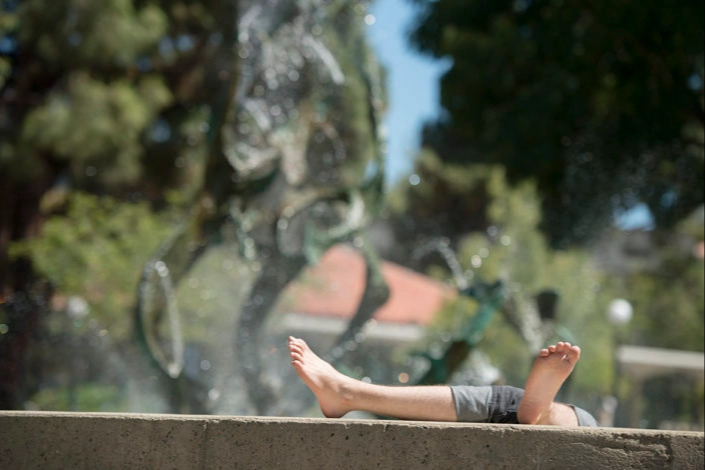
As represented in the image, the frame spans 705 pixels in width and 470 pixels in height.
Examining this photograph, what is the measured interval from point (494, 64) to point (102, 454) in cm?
1257

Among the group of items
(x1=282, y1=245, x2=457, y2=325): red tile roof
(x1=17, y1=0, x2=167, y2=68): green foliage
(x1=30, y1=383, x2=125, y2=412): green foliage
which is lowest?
(x1=30, y1=383, x2=125, y2=412): green foliage

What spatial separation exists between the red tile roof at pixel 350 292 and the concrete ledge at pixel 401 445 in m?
12.6

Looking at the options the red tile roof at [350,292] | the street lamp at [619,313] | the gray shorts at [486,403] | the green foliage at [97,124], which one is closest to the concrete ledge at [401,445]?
the gray shorts at [486,403]

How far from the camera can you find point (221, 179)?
9.75m

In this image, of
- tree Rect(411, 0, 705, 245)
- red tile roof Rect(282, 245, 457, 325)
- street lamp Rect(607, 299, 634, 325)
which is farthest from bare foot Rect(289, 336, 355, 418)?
red tile roof Rect(282, 245, 457, 325)

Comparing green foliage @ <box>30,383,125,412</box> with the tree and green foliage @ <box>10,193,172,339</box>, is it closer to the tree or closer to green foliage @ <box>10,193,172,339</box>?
green foliage @ <box>10,193,172,339</box>

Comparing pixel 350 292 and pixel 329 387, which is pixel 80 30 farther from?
pixel 329 387

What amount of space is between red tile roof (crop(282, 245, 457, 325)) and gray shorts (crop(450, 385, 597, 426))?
12165 mm

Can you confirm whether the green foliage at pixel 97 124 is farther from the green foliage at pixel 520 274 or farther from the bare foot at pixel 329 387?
the bare foot at pixel 329 387

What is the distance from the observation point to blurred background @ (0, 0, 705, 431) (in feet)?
31.6

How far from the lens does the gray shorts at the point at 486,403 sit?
12.4ft

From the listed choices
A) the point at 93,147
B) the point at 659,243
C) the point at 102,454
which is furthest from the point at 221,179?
the point at 659,243

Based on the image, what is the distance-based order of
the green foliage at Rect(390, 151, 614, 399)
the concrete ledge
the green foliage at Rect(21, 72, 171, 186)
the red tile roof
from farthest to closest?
the green foliage at Rect(390, 151, 614, 399)
the red tile roof
the green foliage at Rect(21, 72, 171, 186)
the concrete ledge

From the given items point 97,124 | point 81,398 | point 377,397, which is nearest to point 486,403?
point 377,397
